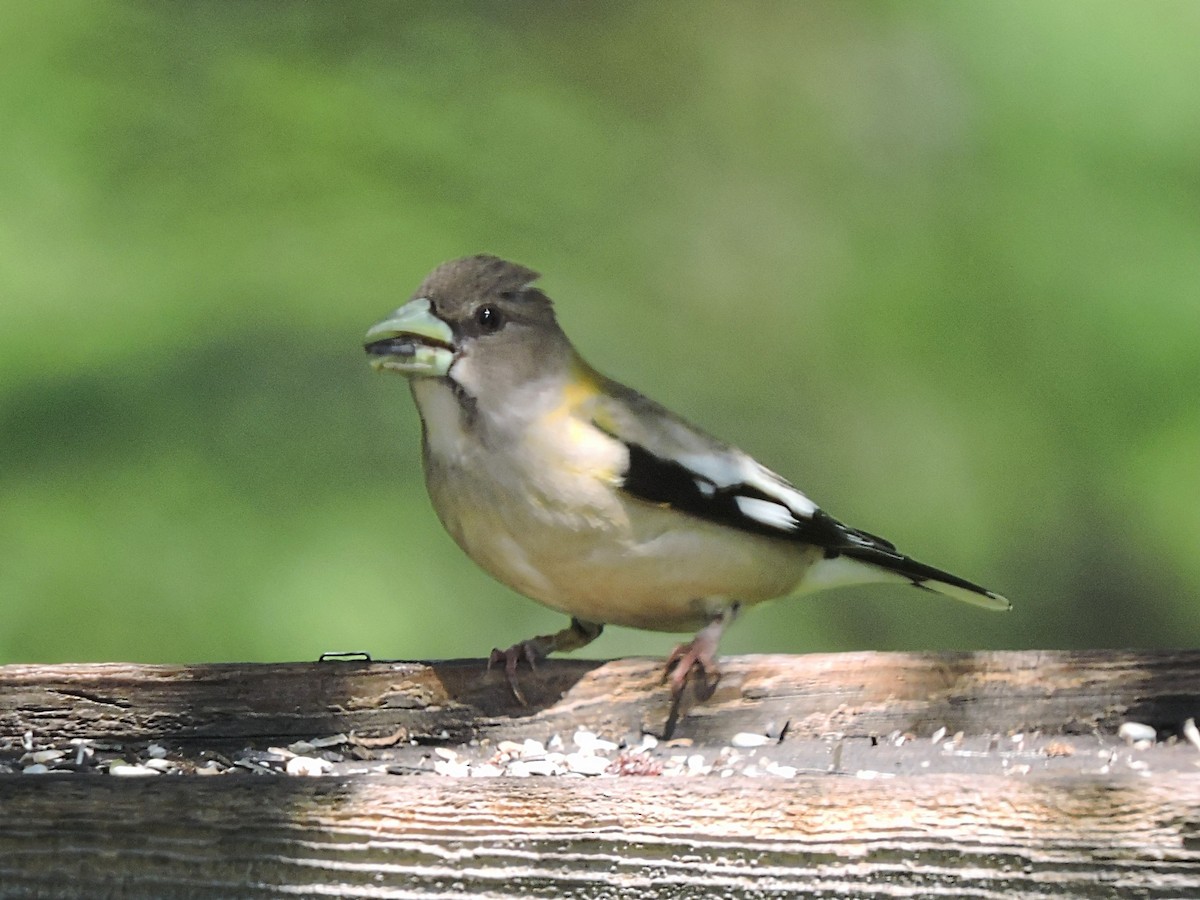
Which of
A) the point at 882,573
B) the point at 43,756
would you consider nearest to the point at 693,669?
the point at 882,573

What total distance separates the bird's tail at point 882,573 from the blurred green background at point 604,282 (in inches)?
51.9

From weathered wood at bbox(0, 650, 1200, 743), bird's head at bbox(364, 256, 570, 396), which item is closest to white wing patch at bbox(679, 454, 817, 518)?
bird's head at bbox(364, 256, 570, 396)

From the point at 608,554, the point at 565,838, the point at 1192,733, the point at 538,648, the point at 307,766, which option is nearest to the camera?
the point at 565,838

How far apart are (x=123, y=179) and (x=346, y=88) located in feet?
3.03

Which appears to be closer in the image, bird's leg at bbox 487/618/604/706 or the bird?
bird's leg at bbox 487/618/604/706

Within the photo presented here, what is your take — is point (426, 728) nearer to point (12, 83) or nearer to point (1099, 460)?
point (1099, 460)

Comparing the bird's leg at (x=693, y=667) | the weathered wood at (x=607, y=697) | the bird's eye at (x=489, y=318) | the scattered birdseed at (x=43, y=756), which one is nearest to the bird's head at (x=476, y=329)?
the bird's eye at (x=489, y=318)

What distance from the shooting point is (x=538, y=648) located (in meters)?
3.47

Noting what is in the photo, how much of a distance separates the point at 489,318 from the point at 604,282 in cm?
230

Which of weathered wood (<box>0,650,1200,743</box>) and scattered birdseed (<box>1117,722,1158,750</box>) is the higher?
weathered wood (<box>0,650,1200,743</box>)

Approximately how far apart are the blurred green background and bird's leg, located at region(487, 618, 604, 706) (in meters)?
1.10

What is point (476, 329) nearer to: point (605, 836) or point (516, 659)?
point (516, 659)

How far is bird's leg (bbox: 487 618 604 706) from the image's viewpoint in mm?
3248

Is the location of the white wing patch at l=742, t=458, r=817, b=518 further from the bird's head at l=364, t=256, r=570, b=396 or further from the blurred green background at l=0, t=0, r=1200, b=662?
the blurred green background at l=0, t=0, r=1200, b=662
